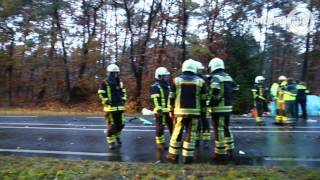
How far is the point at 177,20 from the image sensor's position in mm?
29203

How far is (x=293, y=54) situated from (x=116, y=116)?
3051cm

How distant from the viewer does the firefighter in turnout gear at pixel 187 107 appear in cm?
838

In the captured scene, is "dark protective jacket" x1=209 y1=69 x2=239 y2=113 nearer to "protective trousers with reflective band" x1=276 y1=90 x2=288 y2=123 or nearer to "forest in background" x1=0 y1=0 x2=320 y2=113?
"protective trousers with reflective band" x1=276 y1=90 x2=288 y2=123

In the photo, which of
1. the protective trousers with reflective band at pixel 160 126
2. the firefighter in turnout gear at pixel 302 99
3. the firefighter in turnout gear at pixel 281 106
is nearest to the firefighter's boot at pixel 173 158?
the protective trousers with reflective band at pixel 160 126

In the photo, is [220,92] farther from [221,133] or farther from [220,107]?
[221,133]

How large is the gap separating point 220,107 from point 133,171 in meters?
2.32

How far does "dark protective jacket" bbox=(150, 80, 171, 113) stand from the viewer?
33.8 ft

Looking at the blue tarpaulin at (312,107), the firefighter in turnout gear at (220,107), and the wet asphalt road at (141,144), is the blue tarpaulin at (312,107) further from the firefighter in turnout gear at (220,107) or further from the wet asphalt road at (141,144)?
the firefighter in turnout gear at (220,107)

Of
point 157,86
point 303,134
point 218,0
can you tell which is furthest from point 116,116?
point 218,0

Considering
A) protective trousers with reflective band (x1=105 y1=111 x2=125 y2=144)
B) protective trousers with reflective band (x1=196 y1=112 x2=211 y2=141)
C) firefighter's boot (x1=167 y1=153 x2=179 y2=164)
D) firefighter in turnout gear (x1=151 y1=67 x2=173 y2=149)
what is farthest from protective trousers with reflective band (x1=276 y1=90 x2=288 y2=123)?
firefighter's boot (x1=167 y1=153 x2=179 y2=164)

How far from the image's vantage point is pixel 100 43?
104 feet

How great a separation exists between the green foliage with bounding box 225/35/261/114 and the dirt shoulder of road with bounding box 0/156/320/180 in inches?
664

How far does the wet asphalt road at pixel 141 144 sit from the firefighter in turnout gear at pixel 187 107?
628 mm

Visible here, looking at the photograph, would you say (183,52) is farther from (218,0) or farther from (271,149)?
(271,149)
